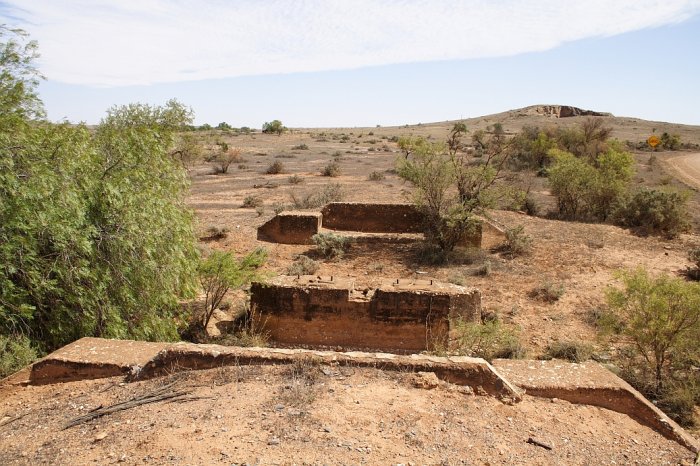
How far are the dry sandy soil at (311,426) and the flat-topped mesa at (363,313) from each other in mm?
3249

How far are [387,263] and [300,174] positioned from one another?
53.6ft

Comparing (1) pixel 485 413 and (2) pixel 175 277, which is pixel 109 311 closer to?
(2) pixel 175 277

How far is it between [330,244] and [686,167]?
95.3 ft

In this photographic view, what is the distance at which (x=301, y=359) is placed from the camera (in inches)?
200

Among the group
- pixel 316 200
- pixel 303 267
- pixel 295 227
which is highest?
Answer: pixel 316 200

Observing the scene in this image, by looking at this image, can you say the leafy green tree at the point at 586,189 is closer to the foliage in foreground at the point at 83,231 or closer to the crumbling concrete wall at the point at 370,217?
the crumbling concrete wall at the point at 370,217

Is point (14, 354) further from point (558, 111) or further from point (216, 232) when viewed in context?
point (558, 111)

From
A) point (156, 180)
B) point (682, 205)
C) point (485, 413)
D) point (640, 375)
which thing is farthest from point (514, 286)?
point (682, 205)

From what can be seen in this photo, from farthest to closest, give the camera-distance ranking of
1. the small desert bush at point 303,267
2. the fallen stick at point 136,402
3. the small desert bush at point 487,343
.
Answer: the small desert bush at point 303,267
the small desert bush at point 487,343
the fallen stick at point 136,402

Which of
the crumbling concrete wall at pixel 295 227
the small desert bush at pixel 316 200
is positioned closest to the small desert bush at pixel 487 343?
the crumbling concrete wall at pixel 295 227

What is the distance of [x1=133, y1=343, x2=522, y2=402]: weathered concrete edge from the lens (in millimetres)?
4957

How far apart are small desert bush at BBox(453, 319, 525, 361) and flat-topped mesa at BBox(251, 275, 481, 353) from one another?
0.64 m

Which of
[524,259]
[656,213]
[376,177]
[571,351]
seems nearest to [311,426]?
[571,351]

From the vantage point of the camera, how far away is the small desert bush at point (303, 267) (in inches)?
442
